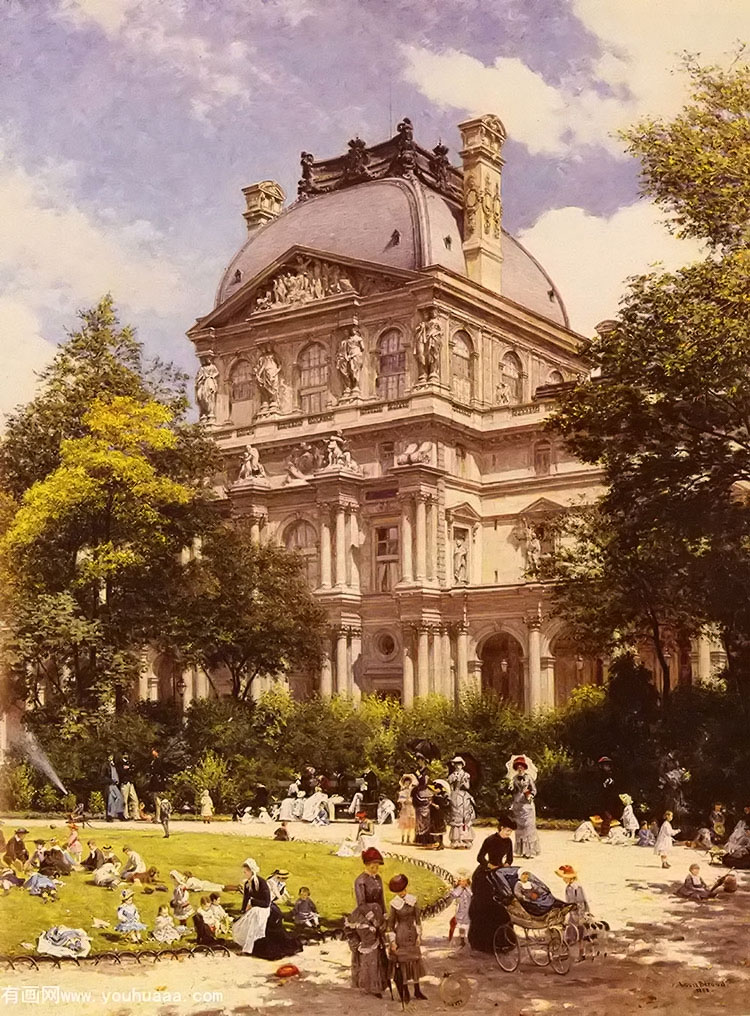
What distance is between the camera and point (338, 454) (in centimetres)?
1576

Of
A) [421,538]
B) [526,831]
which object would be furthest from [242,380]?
[526,831]

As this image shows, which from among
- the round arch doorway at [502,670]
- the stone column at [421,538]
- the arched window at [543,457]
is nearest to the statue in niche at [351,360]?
the stone column at [421,538]

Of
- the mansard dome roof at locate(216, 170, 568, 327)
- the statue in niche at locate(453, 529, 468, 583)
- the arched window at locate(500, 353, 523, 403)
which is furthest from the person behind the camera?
the arched window at locate(500, 353, 523, 403)

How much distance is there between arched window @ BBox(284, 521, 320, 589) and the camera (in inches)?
614

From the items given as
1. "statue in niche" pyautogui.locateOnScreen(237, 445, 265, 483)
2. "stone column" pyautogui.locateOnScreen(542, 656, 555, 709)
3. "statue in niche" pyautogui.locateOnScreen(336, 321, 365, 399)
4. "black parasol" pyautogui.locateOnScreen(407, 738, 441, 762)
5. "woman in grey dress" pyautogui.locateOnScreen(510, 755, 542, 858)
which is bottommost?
"woman in grey dress" pyautogui.locateOnScreen(510, 755, 542, 858)

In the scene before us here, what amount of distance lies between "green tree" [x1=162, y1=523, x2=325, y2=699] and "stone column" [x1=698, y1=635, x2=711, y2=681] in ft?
14.1

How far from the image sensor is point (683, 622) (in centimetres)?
1514

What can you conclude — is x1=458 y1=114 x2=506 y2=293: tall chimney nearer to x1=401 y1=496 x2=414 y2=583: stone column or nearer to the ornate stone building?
the ornate stone building

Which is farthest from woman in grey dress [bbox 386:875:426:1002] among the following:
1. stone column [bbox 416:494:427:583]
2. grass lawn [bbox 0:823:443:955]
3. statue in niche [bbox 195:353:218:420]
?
statue in niche [bbox 195:353:218:420]

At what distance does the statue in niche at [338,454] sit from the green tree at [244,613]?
46.9 inches

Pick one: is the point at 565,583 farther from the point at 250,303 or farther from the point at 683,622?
the point at 250,303

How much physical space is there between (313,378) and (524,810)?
563 cm

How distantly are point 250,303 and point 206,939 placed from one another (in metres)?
7.21

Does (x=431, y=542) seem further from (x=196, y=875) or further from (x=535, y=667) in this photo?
(x=196, y=875)
